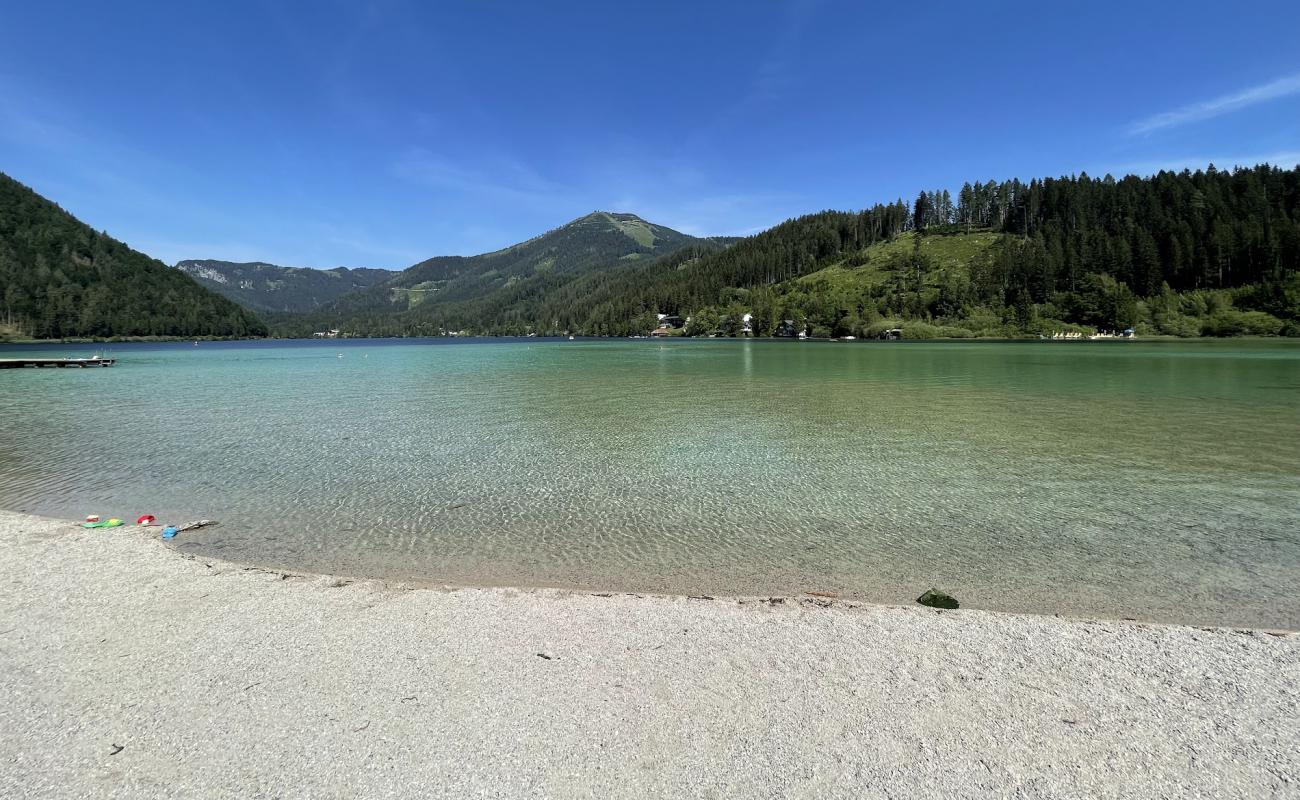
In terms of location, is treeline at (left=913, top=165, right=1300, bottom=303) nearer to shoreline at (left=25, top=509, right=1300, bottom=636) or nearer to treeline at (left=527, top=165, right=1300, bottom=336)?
treeline at (left=527, top=165, right=1300, bottom=336)

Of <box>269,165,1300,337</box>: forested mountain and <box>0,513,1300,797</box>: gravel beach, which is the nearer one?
<box>0,513,1300,797</box>: gravel beach

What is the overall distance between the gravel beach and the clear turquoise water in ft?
4.88

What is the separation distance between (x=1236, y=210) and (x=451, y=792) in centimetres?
21833

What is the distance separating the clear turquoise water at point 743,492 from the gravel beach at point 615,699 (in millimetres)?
1489

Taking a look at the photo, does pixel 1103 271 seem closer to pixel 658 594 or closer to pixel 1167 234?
pixel 1167 234

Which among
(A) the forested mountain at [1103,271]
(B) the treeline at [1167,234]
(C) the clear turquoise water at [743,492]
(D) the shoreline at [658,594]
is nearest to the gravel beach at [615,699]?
(D) the shoreline at [658,594]

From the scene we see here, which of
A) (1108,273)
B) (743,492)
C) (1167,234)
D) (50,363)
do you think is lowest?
(743,492)

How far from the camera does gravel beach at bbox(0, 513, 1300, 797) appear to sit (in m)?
4.11

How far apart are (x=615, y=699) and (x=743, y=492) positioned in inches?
336

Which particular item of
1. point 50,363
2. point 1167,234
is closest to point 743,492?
point 50,363

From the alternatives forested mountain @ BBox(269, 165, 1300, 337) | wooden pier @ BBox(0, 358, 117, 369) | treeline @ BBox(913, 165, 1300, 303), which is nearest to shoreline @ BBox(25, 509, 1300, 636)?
wooden pier @ BBox(0, 358, 117, 369)

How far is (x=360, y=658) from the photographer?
5.83 metres

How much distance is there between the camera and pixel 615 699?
16.7 feet

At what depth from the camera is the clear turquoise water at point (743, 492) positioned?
863cm
